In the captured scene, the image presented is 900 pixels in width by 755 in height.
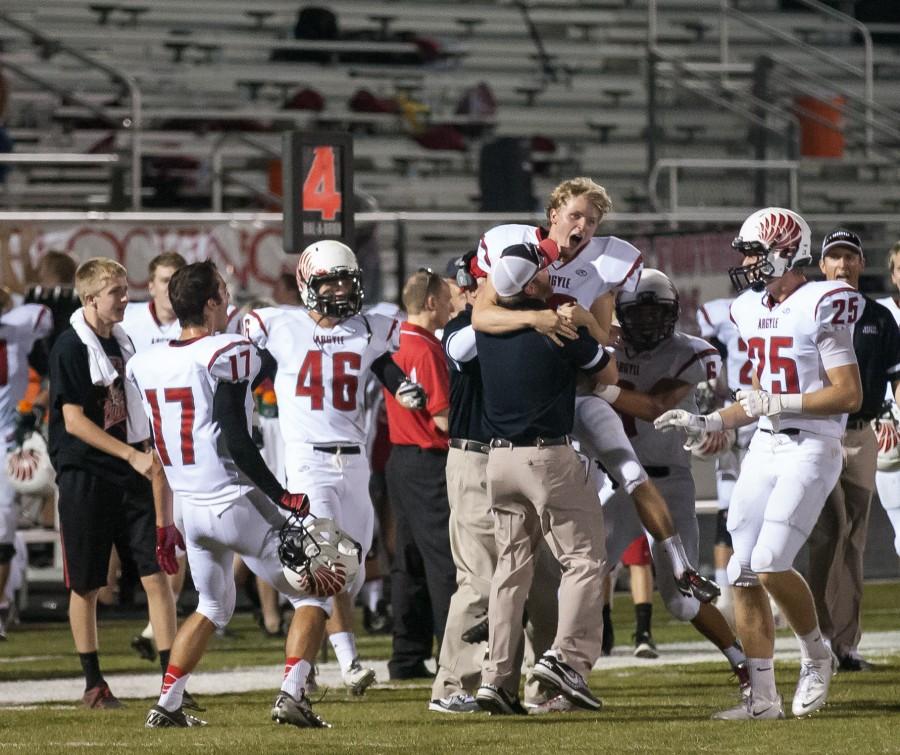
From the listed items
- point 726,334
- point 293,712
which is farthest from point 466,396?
point 726,334

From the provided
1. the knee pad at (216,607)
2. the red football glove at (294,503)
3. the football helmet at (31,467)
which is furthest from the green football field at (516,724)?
the football helmet at (31,467)

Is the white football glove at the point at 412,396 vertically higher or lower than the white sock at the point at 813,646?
higher

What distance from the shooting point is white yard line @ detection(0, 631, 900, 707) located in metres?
8.57

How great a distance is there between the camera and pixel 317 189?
32.1 ft

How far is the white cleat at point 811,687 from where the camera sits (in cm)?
710

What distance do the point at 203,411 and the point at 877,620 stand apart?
5485 mm

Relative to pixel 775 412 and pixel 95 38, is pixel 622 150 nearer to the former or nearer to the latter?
pixel 95 38

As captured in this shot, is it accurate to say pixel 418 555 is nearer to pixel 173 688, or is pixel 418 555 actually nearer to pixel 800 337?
pixel 173 688

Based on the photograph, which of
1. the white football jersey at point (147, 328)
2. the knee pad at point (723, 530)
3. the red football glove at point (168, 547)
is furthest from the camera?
the knee pad at point (723, 530)

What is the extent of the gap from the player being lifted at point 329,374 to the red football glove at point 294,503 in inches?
49.5

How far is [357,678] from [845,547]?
7.68ft

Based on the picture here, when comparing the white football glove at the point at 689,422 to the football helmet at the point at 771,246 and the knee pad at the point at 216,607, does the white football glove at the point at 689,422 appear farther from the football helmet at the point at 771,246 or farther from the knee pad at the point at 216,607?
the knee pad at the point at 216,607

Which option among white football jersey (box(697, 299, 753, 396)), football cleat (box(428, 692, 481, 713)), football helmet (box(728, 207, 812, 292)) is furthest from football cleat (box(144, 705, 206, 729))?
white football jersey (box(697, 299, 753, 396))

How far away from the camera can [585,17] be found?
67.6ft
